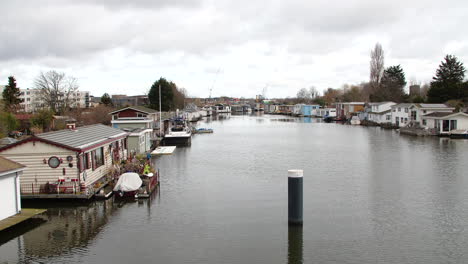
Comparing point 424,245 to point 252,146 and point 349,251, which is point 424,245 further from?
point 252,146

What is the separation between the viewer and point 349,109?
3536 inches

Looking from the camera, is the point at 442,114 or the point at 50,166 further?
the point at 442,114

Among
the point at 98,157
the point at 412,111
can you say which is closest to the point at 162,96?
the point at 412,111

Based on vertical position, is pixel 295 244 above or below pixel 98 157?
below

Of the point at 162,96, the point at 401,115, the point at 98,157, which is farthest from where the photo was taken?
the point at 162,96

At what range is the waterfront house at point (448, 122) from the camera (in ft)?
152

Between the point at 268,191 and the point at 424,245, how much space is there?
26.7 feet

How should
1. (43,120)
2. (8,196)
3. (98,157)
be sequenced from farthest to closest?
(43,120), (98,157), (8,196)

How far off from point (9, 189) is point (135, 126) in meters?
23.0

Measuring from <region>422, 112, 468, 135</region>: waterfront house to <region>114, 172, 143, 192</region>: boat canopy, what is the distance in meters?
40.8

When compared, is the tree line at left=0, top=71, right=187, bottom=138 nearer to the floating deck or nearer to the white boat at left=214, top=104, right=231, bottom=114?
the floating deck

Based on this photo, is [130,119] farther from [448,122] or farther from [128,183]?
[448,122]

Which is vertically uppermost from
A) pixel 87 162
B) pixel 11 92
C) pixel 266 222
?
pixel 11 92

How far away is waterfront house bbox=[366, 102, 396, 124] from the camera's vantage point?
6697 cm
